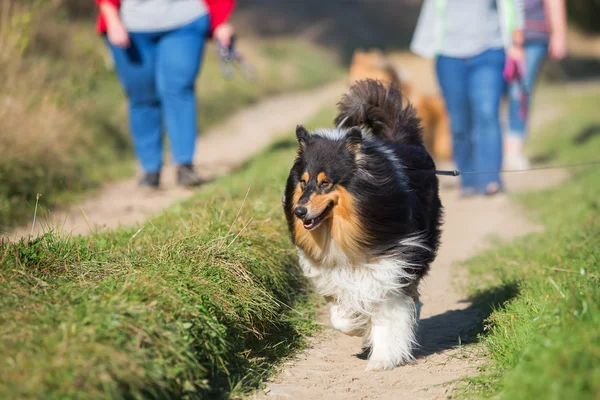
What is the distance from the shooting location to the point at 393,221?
4.10 metres

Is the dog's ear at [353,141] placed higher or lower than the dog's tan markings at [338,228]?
higher

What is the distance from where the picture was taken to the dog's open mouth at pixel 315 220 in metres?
3.95

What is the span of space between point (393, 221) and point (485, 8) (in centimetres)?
450

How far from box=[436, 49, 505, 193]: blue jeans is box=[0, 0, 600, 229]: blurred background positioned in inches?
155

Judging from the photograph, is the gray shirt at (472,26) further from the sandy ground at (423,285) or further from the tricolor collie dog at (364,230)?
the tricolor collie dog at (364,230)

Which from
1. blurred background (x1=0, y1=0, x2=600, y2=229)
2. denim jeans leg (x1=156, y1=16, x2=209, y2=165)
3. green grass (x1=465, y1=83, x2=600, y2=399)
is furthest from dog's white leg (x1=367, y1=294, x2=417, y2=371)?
denim jeans leg (x1=156, y1=16, x2=209, y2=165)

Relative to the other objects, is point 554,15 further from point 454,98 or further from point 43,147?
point 43,147

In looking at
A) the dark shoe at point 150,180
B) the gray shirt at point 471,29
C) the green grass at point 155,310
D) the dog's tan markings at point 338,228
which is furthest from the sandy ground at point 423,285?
the gray shirt at point 471,29

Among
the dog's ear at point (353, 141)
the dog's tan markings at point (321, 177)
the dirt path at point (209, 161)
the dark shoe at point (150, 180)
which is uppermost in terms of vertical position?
the dog's ear at point (353, 141)

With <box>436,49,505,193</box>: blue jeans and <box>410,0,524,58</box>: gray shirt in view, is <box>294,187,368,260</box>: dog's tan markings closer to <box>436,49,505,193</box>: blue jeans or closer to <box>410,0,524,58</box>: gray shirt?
<box>436,49,505,193</box>: blue jeans

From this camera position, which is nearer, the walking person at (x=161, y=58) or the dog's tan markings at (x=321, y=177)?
the dog's tan markings at (x=321, y=177)

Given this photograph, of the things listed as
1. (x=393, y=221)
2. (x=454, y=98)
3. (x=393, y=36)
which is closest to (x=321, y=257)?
(x=393, y=221)

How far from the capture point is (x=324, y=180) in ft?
13.2

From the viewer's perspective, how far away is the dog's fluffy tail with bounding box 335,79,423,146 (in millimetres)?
4887
